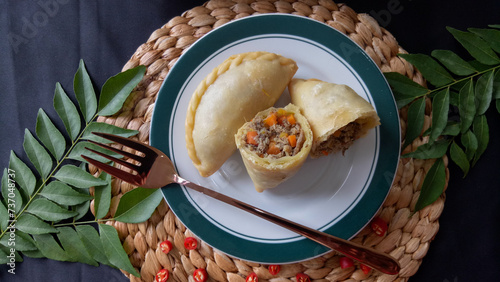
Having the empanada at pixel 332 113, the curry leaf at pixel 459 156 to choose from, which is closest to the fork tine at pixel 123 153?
the empanada at pixel 332 113

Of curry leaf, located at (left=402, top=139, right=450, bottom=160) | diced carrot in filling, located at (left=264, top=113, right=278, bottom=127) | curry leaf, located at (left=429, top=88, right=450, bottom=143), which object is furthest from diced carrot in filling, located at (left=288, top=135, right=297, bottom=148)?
curry leaf, located at (left=429, top=88, right=450, bottom=143)

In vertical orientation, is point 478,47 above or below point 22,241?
above

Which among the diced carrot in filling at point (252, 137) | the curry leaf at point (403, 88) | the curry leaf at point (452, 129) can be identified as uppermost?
the diced carrot in filling at point (252, 137)

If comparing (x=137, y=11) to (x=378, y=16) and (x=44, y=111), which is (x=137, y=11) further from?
(x=378, y=16)

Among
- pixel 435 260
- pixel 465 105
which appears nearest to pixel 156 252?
pixel 435 260

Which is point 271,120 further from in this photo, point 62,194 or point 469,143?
point 62,194

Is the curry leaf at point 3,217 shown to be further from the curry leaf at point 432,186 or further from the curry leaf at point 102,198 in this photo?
the curry leaf at point 432,186

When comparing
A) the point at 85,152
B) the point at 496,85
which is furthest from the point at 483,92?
the point at 85,152
